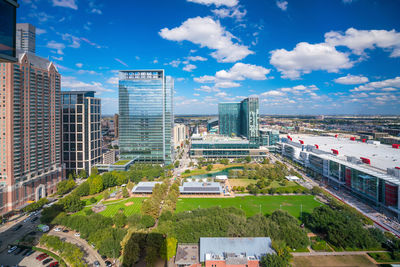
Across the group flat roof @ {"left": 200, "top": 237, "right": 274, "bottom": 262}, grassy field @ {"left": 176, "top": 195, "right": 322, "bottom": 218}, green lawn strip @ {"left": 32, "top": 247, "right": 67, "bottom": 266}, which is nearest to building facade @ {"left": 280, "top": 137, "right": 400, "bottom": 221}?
grassy field @ {"left": 176, "top": 195, "right": 322, "bottom": 218}

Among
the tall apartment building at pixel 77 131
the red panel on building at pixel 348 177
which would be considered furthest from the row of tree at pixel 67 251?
the red panel on building at pixel 348 177

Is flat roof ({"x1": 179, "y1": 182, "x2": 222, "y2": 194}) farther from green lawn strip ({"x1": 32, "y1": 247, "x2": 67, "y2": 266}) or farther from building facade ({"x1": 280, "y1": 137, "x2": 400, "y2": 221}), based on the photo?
building facade ({"x1": 280, "y1": 137, "x2": 400, "y2": 221})

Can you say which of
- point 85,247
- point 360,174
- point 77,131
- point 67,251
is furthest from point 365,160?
point 77,131

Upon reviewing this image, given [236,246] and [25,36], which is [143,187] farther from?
[25,36]

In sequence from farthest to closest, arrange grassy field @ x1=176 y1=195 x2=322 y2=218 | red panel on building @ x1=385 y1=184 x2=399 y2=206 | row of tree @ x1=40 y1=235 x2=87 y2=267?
grassy field @ x1=176 y1=195 x2=322 y2=218
red panel on building @ x1=385 y1=184 x2=399 y2=206
row of tree @ x1=40 y1=235 x2=87 y2=267

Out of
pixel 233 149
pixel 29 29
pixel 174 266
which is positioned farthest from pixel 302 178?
pixel 29 29

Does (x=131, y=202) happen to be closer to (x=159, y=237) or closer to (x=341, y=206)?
(x=159, y=237)

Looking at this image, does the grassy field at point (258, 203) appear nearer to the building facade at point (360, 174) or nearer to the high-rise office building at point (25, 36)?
the building facade at point (360, 174)
